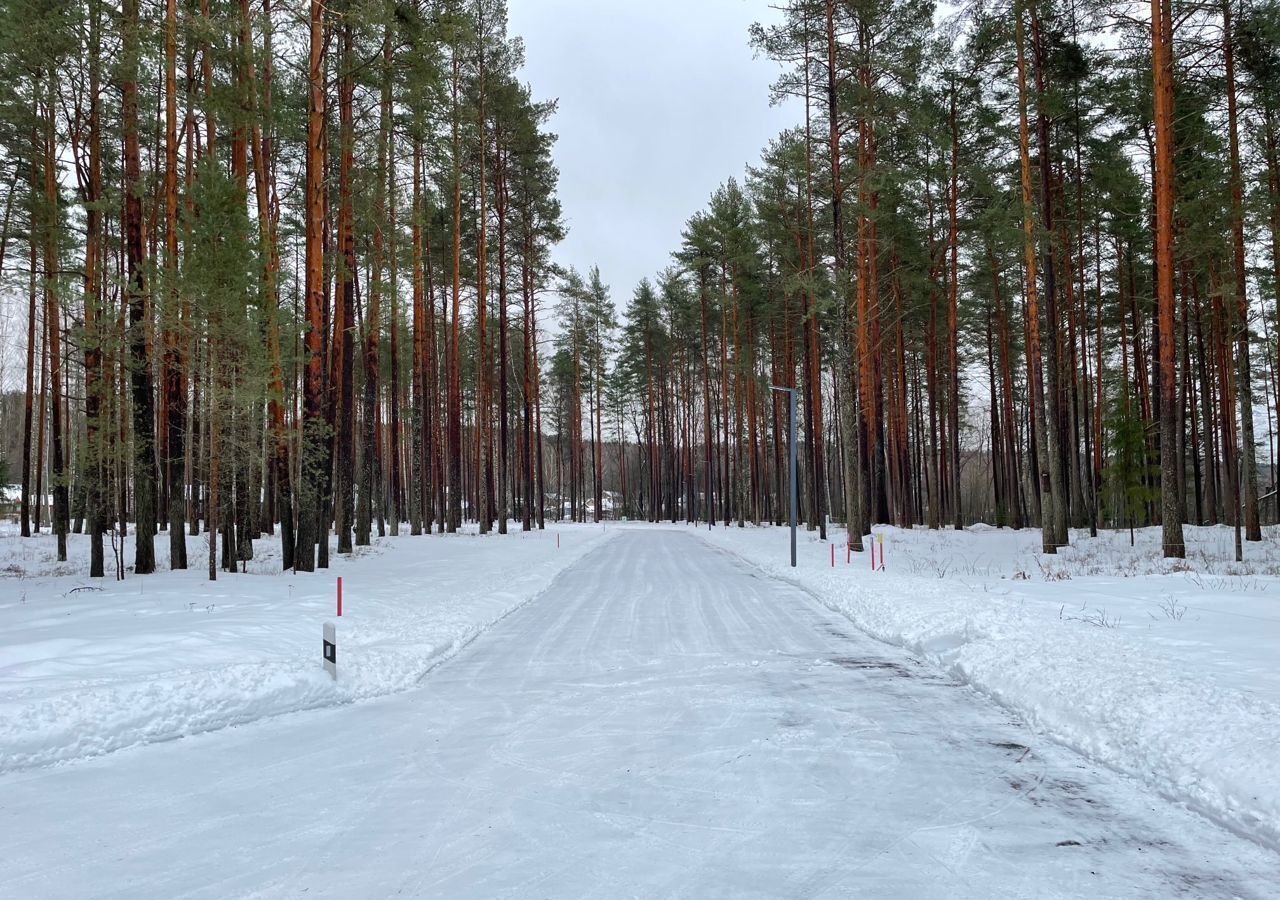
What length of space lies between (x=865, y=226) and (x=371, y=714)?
20.4 meters

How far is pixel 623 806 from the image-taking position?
160 inches

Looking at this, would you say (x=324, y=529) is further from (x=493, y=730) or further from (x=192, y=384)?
(x=493, y=730)

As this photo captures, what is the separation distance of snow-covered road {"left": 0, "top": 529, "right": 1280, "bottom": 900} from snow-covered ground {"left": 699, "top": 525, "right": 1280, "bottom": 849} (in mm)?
336

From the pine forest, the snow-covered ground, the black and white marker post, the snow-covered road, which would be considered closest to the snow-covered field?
the black and white marker post

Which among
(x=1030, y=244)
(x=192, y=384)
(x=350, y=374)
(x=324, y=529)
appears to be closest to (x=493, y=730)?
(x=192, y=384)

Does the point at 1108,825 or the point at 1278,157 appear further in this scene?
the point at 1278,157

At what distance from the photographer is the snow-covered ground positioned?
4.35 metres

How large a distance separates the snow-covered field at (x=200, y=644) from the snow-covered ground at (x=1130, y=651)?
5.97 metres

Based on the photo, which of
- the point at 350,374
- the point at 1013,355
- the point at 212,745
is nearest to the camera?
the point at 212,745

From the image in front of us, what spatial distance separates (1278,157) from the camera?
16688mm

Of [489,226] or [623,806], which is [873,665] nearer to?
[623,806]

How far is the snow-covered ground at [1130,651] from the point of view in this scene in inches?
171

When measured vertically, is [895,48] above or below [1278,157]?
above

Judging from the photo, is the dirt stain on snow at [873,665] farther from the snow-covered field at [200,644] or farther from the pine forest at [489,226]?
the pine forest at [489,226]
